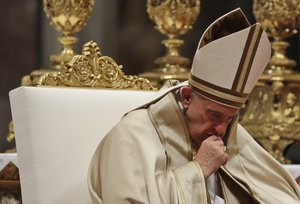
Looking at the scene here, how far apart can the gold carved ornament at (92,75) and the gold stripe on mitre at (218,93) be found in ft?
2.01

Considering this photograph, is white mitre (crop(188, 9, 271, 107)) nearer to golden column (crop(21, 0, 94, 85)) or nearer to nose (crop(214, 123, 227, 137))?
nose (crop(214, 123, 227, 137))

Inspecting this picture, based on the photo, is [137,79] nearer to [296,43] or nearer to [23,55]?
[23,55]

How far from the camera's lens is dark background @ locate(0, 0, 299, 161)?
261 inches

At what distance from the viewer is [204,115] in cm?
306

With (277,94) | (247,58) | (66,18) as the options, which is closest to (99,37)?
(66,18)

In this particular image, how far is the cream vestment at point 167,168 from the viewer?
2941 mm

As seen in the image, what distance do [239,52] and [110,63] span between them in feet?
2.46

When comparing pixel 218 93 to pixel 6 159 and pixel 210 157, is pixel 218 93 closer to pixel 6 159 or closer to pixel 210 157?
pixel 210 157

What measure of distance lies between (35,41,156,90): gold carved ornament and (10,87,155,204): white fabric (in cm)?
13

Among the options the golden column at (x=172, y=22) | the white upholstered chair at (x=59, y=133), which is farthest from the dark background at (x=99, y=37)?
the white upholstered chair at (x=59, y=133)

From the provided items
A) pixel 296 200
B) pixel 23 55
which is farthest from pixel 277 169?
pixel 23 55

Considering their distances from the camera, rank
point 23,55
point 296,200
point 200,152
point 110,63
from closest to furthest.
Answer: point 200,152
point 296,200
point 110,63
point 23,55

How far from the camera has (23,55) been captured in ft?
22.0

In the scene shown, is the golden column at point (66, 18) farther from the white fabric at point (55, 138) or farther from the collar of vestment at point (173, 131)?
the collar of vestment at point (173, 131)
